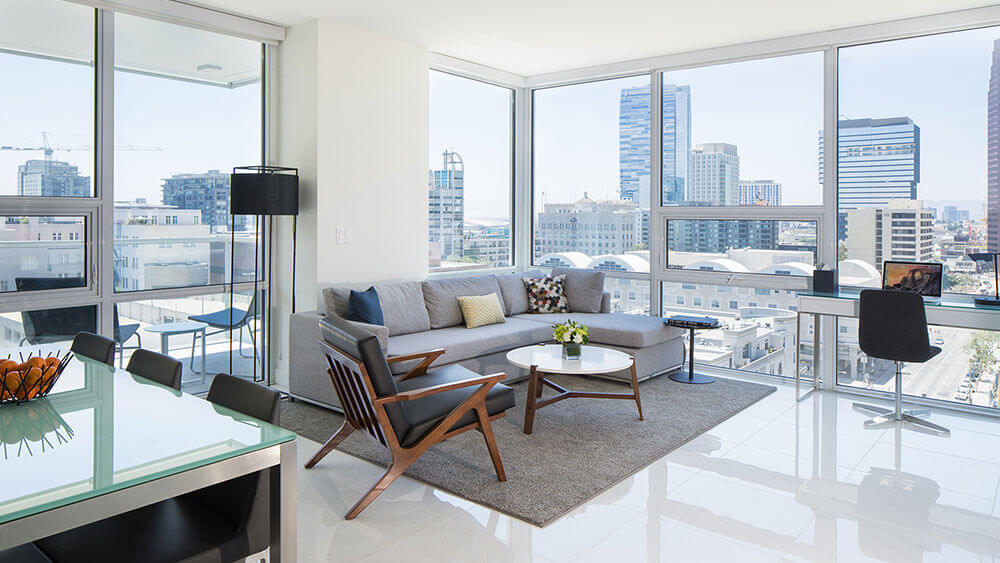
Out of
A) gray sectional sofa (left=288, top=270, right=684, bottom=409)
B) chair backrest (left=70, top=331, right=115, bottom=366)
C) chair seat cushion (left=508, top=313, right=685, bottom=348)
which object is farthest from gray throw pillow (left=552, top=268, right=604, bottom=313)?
chair backrest (left=70, top=331, right=115, bottom=366)

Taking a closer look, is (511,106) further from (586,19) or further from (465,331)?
(465,331)

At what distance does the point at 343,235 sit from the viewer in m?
5.15

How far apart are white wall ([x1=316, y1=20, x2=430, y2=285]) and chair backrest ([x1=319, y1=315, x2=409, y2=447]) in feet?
5.67

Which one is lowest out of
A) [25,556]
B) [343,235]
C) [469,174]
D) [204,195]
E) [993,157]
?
[25,556]

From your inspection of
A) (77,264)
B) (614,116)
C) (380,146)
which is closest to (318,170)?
(380,146)

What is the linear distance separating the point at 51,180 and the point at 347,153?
1907 mm

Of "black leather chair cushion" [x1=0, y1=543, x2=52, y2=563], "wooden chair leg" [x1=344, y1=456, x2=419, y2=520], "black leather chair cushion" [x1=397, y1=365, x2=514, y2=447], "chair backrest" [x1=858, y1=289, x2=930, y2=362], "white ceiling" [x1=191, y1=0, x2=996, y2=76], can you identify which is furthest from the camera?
"white ceiling" [x1=191, y1=0, x2=996, y2=76]

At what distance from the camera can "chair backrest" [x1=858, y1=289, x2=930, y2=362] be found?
431 centimetres

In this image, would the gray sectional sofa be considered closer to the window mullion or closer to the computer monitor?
the window mullion

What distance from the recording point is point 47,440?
178 centimetres

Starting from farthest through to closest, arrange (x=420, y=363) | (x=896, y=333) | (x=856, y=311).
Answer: (x=856, y=311), (x=896, y=333), (x=420, y=363)

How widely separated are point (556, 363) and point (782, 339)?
2.44 metres

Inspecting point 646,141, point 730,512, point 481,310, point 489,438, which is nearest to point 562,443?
point 489,438

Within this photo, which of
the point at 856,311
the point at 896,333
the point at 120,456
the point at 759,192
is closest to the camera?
the point at 120,456
